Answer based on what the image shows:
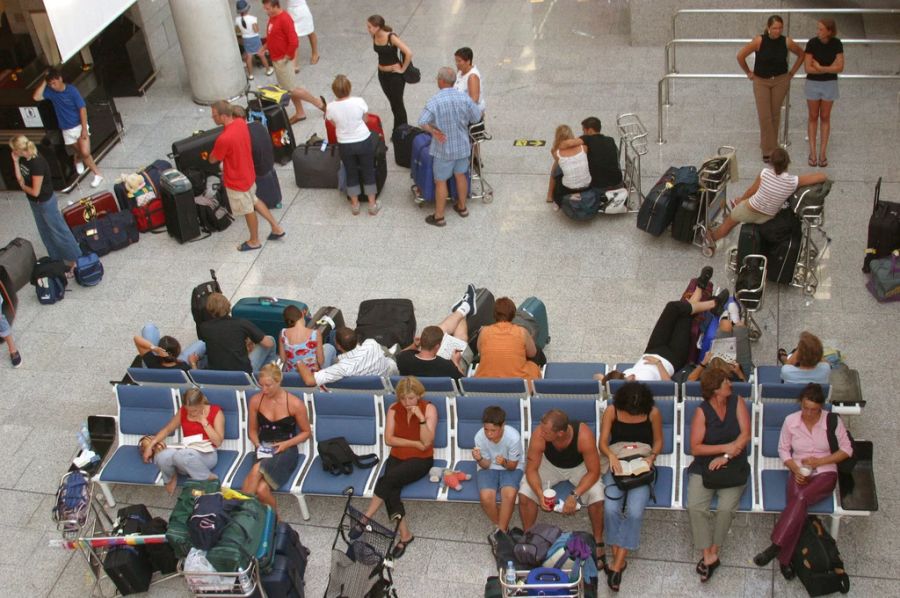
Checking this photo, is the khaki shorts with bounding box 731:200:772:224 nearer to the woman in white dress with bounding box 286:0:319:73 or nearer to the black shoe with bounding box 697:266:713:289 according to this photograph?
the black shoe with bounding box 697:266:713:289

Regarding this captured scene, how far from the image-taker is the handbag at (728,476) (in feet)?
23.1

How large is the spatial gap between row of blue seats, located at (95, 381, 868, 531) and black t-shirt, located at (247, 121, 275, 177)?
11.4 ft

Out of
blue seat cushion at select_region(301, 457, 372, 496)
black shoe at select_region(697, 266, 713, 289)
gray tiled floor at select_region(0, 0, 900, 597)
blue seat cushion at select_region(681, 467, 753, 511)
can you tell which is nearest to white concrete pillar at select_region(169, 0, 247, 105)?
gray tiled floor at select_region(0, 0, 900, 597)

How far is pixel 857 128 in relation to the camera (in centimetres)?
1184

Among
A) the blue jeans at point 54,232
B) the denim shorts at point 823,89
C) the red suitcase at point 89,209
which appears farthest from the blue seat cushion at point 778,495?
the red suitcase at point 89,209

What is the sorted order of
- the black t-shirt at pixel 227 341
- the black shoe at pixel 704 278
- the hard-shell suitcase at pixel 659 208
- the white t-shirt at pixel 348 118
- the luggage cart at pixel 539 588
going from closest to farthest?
the luggage cart at pixel 539 588
the black shoe at pixel 704 278
the black t-shirt at pixel 227 341
the hard-shell suitcase at pixel 659 208
the white t-shirt at pixel 348 118

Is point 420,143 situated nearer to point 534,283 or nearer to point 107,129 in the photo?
point 534,283

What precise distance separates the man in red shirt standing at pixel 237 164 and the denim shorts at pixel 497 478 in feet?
15.1

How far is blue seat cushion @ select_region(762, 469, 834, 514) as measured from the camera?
6.91 m

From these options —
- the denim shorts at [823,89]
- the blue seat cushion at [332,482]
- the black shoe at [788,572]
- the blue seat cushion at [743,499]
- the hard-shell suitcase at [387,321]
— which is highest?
the denim shorts at [823,89]

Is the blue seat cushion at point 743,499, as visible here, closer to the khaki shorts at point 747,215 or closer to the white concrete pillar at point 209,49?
the khaki shorts at point 747,215

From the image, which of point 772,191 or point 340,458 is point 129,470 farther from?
point 772,191

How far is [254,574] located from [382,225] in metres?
5.36

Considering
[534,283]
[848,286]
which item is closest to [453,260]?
[534,283]
